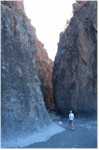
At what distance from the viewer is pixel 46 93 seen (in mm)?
43062

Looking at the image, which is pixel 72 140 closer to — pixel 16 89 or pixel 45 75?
pixel 16 89

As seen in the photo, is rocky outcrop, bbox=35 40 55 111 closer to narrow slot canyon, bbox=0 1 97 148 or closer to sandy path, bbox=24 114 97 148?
narrow slot canyon, bbox=0 1 97 148

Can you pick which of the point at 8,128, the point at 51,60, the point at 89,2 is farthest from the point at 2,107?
the point at 51,60

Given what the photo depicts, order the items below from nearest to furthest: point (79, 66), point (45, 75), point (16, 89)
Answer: point (16, 89), point (79, 66), point (45, 75)

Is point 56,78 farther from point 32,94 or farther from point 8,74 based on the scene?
point 8,74

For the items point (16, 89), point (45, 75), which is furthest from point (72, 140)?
point (45, 75)

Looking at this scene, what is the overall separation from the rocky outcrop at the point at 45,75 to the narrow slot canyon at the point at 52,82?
3.00ft

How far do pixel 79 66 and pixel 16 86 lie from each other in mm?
15096

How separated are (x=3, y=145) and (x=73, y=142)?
3.88 meters

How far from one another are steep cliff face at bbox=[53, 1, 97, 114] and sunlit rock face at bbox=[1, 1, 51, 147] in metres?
10.6

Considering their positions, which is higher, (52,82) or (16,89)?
(16,89)

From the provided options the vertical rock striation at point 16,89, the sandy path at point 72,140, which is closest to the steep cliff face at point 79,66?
the sandy path at point 72,140

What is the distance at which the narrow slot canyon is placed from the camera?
2123 cm

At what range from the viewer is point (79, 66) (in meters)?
36.9
